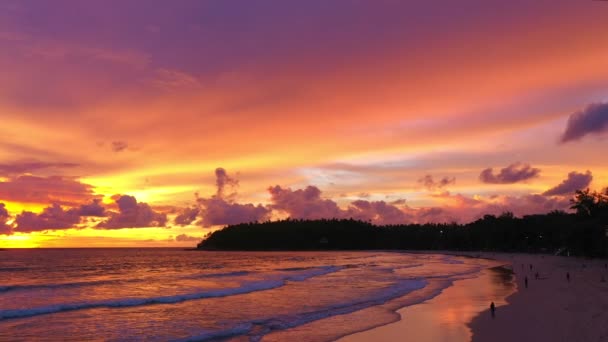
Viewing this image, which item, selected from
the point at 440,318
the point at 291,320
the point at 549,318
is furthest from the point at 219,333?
the point at 549,318

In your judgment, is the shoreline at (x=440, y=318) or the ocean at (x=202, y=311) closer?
the shoreline at (x=440, y=318)

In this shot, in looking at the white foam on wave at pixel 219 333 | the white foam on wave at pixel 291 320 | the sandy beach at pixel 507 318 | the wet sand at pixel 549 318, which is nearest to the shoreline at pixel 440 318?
the sandy beach at pixel 507 318

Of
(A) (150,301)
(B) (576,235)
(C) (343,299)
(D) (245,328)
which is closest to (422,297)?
(C) (343,299)

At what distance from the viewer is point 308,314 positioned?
27.4 metres

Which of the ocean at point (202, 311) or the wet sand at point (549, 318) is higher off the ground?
the wet sand at point (549, 318)

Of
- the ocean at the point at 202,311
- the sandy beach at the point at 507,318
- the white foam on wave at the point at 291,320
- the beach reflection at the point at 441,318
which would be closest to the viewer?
the sandy beach at the point at 507,318

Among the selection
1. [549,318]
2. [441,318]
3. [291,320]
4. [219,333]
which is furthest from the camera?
[291,320]

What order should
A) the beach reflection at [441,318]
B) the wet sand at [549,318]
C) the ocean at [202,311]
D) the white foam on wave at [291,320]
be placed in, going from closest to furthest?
the wet sand at [549,318]
the beach reflection at [441,318]
the white foam on wave at [291,320]
the ocean at [202,311]

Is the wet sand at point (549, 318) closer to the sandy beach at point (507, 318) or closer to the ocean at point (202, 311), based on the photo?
the sandy beach at point (507, 318)

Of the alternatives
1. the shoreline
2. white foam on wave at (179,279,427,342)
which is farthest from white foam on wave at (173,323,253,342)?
the shoreline

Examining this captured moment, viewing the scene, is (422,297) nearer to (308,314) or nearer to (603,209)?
(308,314)

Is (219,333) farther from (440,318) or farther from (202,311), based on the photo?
(440,318)

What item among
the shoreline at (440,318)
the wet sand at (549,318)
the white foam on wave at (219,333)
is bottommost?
the white foam on wave at (219,333)

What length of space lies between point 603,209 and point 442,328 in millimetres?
78284
